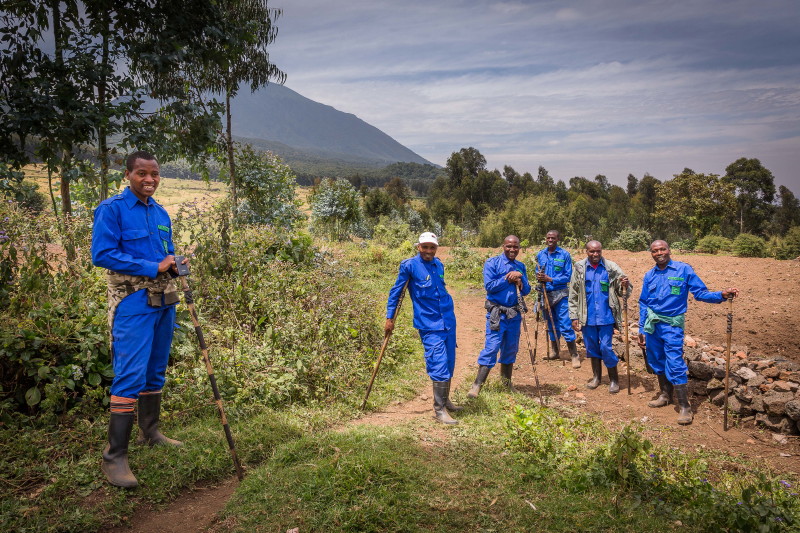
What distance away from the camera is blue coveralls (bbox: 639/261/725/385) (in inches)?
230

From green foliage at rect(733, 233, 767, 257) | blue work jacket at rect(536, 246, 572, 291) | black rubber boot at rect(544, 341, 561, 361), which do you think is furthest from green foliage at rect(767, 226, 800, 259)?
black rubber boot at rect(544, 341, 561, 361)

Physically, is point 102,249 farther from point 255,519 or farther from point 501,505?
point 501,505

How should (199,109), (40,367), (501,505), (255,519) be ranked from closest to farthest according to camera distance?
(255,519) → (501,505) → (40,367) → (199,109)

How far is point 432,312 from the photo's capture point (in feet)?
17.4

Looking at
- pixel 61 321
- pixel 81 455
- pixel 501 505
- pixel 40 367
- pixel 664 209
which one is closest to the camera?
pixel 501 505

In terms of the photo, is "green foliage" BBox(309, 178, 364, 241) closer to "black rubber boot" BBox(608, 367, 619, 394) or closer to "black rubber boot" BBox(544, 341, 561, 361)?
"black rubber boot" BBox(544, 341, 561, 361)

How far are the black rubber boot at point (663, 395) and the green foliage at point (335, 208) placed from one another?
15819mm

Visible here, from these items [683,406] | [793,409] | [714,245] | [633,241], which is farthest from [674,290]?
[633,241]

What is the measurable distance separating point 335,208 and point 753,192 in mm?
33131

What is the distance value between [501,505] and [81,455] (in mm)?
3161

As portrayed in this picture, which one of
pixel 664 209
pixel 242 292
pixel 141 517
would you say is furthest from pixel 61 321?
pixel 664 209

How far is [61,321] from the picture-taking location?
456 cm

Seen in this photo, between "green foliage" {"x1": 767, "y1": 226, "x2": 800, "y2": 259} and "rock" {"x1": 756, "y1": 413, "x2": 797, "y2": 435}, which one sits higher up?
"green foliage" {"x1": 767, "y1": 226, "x2": 800, "y2": 259}

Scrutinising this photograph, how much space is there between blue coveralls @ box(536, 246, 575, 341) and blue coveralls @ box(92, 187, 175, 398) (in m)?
6.09
